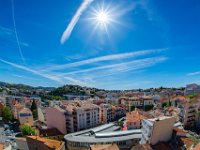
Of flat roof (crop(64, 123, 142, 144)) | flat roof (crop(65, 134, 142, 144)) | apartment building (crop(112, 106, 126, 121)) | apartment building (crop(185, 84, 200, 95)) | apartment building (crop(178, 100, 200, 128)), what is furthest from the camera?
apartment building (crop(185, 84, 200, 95))

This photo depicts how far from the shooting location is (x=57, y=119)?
39.2m

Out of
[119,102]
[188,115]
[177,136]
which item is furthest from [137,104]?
[177,136]

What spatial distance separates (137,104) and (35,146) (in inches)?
1731

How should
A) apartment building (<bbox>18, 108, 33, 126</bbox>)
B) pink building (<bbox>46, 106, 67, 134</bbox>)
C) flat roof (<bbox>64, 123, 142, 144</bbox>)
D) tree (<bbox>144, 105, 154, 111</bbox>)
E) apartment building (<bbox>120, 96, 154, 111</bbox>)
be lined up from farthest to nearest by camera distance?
tree (<bbox>144, 105, 154, 111</bbox>) < apartment building (<bbox>120, 96, 154, 111</bbox>) < apartment building (<bbox>18, 108, 33, 126</bbox>) < pink building (<bbox>46, 106, 67, 134</bbox>) < flat roof (<bbox>64, 123, 142, 144</bbox>)

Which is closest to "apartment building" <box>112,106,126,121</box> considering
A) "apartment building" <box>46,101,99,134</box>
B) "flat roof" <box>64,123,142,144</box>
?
"apartment building" <box>46,101,99,134</box>

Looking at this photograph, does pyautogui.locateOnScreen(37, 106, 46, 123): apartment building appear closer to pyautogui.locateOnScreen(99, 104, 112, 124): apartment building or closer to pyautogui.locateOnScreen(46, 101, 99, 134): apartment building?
pyautogui.locateOnScreen(46, 101, 99, 134): apartment building

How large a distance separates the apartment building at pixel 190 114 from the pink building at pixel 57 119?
75.0 ft

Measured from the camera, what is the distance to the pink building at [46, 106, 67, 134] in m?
38.4

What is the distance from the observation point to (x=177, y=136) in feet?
94.6

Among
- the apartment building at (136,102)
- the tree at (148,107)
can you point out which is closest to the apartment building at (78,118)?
the apartment building at (136,102)

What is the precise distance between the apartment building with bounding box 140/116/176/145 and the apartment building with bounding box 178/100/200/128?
41.6 ft

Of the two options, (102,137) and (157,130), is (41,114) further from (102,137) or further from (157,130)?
(157,130)

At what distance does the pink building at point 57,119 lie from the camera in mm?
38375

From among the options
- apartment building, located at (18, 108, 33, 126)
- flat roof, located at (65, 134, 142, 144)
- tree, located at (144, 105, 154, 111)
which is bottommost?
flat roof, located at (65, 134, 142, 144)
